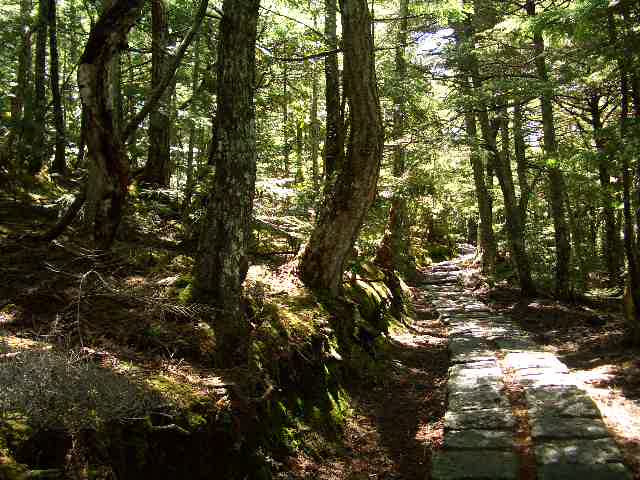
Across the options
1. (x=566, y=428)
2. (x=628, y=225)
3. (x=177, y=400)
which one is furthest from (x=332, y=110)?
(x=177, y=400)

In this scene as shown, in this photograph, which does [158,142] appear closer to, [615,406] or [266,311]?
[266,311]

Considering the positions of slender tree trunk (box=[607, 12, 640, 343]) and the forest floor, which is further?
slender tree trunk (box=[607, 12, 640, 343])

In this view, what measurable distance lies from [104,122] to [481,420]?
208 inches

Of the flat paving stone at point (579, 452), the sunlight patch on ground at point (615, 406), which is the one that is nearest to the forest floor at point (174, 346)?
the sunlight patch on ground at point (615, 406)

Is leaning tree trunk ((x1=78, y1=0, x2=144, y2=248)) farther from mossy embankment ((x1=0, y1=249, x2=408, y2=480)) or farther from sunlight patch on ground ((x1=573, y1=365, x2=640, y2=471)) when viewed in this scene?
sunlight patch on ground ((x1=573, y1=365, x2=640, y2=471))

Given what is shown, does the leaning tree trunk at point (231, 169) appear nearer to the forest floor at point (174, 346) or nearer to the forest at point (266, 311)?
the forest at point (266, 311)

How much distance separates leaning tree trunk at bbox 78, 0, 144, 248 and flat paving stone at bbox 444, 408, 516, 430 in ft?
14.7

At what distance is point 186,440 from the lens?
3.66m

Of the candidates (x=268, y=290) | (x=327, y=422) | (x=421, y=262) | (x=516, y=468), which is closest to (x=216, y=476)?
(x=327, y=422)

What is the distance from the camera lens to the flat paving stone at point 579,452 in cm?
456

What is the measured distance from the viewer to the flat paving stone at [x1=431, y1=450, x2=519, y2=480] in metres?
4.51

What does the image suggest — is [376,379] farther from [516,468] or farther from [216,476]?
A: [216,476]

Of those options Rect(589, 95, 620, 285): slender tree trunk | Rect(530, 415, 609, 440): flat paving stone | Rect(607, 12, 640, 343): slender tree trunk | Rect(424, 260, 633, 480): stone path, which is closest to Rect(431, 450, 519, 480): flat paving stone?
Rect(424, 260, 633, 480): stone path

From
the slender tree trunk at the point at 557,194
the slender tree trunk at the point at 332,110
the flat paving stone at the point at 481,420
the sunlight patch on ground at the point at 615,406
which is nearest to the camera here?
the sunlight patch on ground at the point at 615,406
